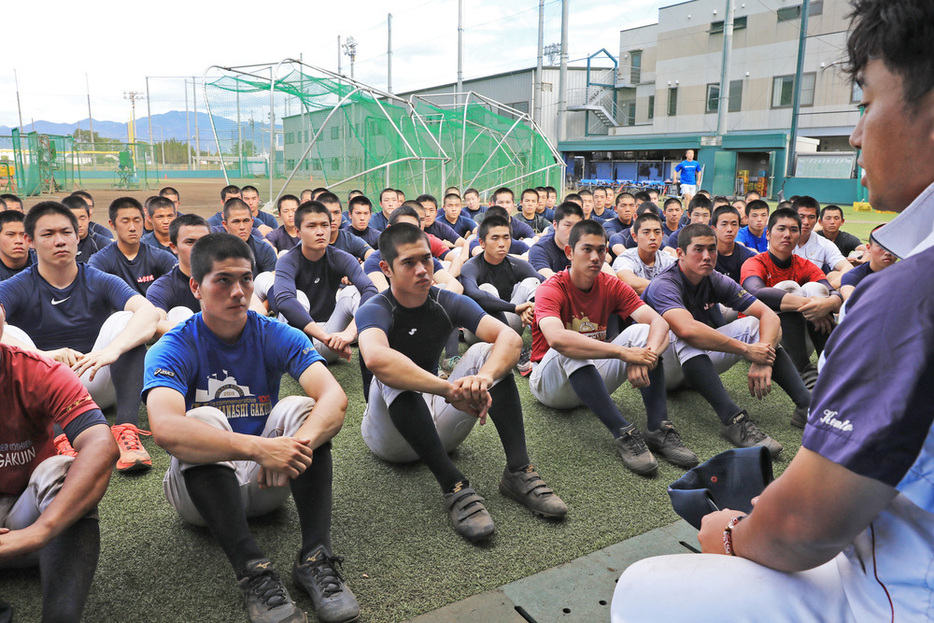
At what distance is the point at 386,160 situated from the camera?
12820mm

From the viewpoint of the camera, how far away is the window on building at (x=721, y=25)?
23812 millimetres

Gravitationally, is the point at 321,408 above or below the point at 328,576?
above

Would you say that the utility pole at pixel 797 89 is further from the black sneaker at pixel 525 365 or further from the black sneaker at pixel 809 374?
the black sneaker at pixel 525 365

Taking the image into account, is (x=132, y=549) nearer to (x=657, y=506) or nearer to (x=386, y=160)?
(x=657, y=506)

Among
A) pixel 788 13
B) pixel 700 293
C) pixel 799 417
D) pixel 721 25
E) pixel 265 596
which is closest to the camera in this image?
pixel 265 596

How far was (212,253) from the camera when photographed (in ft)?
7.95

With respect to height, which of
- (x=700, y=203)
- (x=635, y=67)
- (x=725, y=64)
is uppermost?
(x=635, y=67)

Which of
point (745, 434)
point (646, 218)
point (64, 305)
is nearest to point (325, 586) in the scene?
point (745, 434)

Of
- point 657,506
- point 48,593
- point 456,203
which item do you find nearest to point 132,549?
point 48,593

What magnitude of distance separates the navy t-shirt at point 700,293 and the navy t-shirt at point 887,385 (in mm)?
3007

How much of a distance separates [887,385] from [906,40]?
51 centimetres

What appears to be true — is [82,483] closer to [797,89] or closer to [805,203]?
[805,203]

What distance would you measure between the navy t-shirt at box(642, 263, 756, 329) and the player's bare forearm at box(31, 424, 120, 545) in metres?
3.02

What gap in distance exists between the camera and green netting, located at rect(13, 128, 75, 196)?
1825 cm
